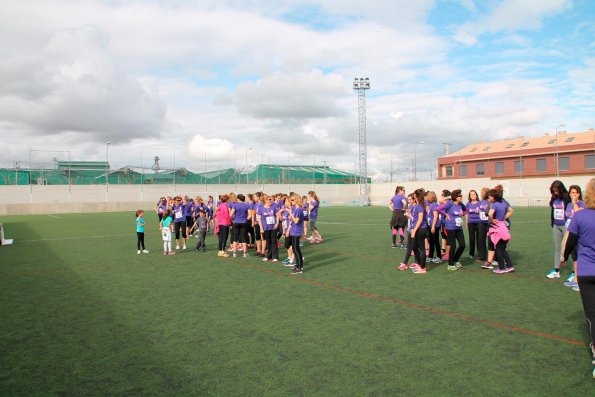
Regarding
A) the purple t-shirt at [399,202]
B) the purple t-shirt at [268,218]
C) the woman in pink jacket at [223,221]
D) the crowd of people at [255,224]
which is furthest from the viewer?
the purple t-shirt at [399,202]

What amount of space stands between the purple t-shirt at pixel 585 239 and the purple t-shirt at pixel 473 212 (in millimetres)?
6461

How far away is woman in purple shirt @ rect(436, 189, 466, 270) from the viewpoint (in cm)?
1031

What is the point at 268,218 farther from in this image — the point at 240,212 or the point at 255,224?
the point at 255,224

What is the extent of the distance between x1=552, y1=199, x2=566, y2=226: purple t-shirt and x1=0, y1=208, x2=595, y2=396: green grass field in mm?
1263

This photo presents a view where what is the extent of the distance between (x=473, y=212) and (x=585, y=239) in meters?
6.66

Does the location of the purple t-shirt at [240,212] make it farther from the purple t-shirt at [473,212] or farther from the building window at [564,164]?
the building window at [564,164]

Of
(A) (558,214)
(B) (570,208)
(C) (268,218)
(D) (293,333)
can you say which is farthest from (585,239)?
(C) (268,218)

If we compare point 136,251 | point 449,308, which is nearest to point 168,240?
point 136,251

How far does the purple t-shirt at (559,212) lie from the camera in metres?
8.83

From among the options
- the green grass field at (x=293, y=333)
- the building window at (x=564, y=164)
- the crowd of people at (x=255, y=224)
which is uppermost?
the building window at (x=564, y=164)

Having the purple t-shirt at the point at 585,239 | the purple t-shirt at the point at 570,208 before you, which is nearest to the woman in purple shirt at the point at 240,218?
the purple t-shirt at the point at 570,208

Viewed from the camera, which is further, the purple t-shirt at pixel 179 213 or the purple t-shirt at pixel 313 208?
the purple t-shirt at pixel 313 208

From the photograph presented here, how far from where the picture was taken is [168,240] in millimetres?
13812

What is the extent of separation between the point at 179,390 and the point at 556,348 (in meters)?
4.22
